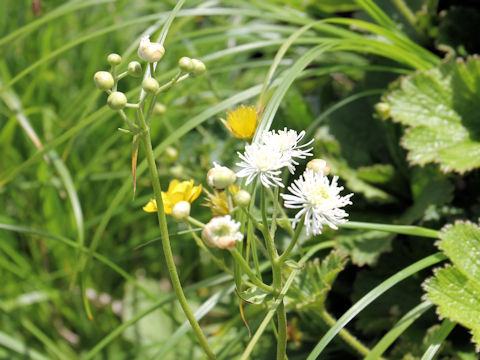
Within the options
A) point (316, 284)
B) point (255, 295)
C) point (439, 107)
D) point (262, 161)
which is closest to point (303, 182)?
point (262, 161)

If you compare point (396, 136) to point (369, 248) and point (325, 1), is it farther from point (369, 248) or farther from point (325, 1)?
point (325, 1)

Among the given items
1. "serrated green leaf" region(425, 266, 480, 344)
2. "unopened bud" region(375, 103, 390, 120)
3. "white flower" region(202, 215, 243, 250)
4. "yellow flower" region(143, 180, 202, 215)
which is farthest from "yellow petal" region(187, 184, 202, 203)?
"unopened bud" region(375, 103, 390, 120)

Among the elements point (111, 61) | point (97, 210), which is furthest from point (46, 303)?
point (111, 61)

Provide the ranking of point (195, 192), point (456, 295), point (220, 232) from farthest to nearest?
point (456, 295), point (195, 192), point (220, 232)

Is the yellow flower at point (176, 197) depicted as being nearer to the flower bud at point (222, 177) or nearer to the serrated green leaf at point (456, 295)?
the flower bud at point (222, 177)

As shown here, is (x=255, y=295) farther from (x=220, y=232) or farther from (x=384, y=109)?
(x=384, y=109)

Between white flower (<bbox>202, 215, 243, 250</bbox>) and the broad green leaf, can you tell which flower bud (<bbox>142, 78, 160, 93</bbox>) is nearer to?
white flower (<bbox>202, 215, 243, 250</bbox>)
